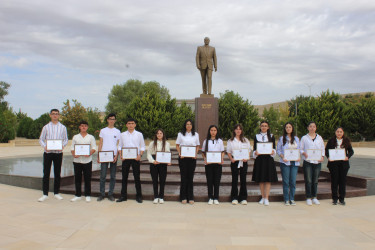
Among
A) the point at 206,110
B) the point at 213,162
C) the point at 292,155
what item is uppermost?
the point at 206,110

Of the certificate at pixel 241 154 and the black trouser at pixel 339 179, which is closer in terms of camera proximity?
the certificate at pixel 241 154

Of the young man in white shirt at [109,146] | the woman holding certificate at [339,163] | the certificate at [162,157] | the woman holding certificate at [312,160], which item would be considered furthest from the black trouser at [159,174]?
the woman holding certificate at [339,163]

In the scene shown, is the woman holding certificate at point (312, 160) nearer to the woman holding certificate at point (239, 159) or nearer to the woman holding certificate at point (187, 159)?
the woman holding certificate at point (239, 159)

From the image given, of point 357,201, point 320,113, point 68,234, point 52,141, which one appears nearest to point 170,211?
point 68,234

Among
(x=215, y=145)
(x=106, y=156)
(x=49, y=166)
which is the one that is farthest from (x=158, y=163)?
(x=49, y=166)

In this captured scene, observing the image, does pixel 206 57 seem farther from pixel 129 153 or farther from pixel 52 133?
pixel 52 133

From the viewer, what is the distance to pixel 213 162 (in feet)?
19.5

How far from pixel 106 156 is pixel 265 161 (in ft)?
10.3

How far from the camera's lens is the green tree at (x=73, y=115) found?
3128cm

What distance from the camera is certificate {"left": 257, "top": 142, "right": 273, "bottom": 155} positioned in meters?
5.90

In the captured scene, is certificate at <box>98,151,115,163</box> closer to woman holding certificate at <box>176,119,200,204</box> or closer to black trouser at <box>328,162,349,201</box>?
woman holding certificate at <box>176,119,200,204</box>

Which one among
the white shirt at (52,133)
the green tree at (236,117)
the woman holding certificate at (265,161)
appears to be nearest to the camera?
the woman holding certificate at (265,161)

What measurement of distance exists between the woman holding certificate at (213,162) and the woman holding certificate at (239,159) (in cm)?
23

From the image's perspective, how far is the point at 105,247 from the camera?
371 cm
